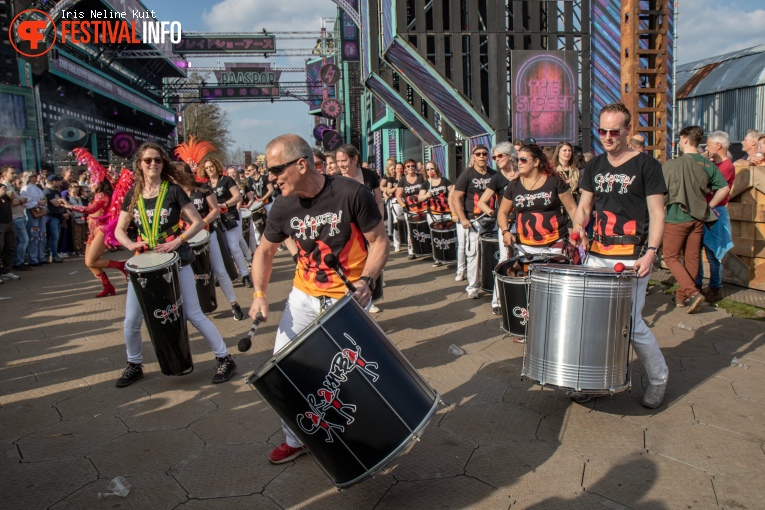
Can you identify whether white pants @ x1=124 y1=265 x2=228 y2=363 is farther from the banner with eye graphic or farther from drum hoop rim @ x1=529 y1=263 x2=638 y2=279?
the banner with eye graphic

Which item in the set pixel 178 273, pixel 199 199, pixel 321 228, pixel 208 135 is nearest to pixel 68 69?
pixel 199 199

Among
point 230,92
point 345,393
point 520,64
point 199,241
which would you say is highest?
point 230,92

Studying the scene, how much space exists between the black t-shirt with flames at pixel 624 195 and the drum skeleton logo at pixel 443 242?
5550mm

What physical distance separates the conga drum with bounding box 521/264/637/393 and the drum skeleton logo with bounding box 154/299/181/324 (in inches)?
106

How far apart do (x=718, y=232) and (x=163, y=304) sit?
5951mm

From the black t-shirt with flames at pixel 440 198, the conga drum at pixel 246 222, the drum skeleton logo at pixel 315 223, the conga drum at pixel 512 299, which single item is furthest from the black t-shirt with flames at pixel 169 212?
the black t-shirt with flames at pixel 440 198

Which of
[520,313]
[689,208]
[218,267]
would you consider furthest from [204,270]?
[689,208]

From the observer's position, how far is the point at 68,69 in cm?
2384

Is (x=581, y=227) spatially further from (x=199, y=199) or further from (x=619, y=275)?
(x=199, y=199)

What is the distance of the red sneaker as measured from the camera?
3.63 metres

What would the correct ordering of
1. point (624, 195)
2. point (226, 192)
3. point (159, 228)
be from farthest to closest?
point (226, 192) → point (159, 228) → point (624, 195)

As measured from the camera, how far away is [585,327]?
3717 millimetres

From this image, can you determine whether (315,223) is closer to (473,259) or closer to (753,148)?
(473,259)

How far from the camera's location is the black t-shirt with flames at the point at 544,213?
19.1 feet
